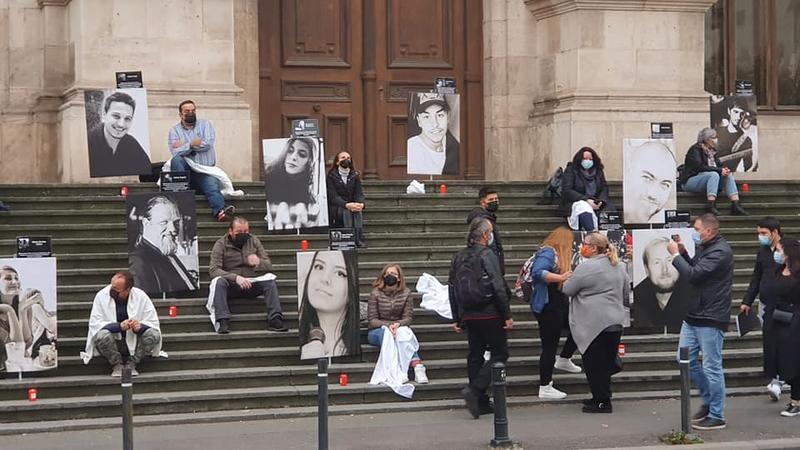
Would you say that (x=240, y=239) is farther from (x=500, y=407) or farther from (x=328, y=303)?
(x=500, y=407)

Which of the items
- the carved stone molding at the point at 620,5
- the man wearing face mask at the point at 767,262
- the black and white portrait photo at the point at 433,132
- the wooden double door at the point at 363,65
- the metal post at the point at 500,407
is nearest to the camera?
the metal post at the point at 500,407

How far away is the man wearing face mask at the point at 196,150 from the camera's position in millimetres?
17094

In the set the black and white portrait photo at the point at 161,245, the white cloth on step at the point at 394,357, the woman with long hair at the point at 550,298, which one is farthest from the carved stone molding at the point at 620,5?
the white cloth on step at the point at 394,357

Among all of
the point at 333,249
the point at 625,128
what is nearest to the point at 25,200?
the point at 333,249

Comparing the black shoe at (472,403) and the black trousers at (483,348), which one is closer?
the black trousers at (483,348)

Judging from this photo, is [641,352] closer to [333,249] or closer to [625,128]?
[333,249]

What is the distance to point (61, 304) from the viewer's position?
49.0 feet

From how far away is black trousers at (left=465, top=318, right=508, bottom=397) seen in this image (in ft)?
44.3

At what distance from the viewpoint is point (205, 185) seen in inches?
680

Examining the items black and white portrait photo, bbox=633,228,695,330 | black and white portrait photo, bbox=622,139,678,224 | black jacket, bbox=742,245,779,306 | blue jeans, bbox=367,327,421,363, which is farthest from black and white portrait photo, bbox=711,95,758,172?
blue jeans, bbox=367,327,421,363

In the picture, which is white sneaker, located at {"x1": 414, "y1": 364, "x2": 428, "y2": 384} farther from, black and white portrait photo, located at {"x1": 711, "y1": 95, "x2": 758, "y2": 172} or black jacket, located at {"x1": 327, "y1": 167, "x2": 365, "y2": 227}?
black and white portrait photo, located at {"x1": 711, "y1": 95, "x2": 758, "y2": 172}

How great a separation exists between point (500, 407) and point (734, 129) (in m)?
9.79

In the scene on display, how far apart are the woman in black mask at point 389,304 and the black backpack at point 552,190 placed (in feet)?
14.3

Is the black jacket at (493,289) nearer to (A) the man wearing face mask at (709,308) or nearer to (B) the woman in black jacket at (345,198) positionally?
(A) the man wearing face mask at (709,308)
